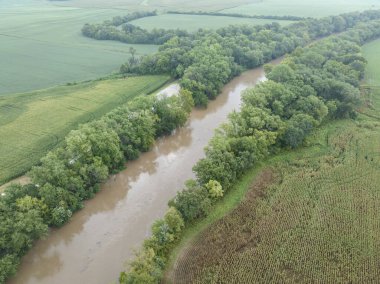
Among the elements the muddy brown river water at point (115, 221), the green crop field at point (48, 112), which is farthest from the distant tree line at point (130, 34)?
the muddy brown river water at point (115, 221)

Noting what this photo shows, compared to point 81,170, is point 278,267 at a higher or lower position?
lower

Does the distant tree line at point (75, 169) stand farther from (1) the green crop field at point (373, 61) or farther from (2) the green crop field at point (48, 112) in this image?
(1) the green crop field at point (373, 61)

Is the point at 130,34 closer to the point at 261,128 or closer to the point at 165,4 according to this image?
the point at 165,4

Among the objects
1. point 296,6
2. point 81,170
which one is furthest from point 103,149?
point 296,6

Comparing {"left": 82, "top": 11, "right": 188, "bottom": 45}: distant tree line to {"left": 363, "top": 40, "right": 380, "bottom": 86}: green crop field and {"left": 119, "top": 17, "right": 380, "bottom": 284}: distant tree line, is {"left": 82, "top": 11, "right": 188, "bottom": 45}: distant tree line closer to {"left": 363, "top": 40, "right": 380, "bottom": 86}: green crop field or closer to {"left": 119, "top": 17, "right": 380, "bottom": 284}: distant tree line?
{"left": 119, "top": 17, "right": 380, "bottom": 284}: distant tree line

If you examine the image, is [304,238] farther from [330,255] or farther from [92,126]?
[92,126]

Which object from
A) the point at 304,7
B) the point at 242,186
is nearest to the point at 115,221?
the point at 242,186

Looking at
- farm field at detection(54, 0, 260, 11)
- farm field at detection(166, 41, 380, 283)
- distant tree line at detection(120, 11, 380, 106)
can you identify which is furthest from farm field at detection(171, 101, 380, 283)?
farm field at detection(54, 0, 260, 11)
